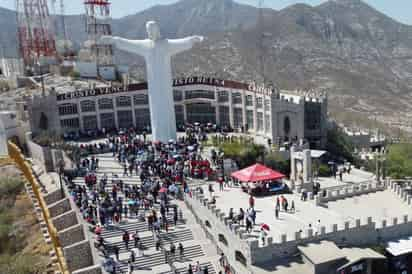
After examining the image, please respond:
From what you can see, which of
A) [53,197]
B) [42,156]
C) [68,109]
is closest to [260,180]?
[53,197]

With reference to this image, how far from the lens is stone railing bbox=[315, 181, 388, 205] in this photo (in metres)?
34.5

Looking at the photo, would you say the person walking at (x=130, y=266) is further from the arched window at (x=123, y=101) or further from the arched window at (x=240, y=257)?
the arched window at (x=123, y=101)

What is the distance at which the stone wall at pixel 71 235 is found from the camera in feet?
93.0

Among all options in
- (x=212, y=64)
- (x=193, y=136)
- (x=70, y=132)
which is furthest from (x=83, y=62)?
(x=212, y=64)

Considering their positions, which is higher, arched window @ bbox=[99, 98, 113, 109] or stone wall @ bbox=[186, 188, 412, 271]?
arched window @ bbox=[99, 98, 113, 109]

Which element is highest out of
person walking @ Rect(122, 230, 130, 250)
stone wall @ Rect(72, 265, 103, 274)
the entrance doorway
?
the entrance doorway

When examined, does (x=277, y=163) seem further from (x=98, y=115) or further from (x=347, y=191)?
(x=98, y=115)

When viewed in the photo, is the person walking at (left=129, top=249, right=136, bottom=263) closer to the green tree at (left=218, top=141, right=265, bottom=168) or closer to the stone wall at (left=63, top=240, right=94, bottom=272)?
the stone wall at (left=63, top=240, right=94, bottom=272)

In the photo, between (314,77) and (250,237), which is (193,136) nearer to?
(250,237)

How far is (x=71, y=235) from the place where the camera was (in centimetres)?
2841

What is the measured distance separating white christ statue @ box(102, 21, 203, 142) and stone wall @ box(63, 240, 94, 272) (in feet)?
73.4

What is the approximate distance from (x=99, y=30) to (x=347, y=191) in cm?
6464

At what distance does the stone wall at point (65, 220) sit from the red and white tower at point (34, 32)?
5368cm

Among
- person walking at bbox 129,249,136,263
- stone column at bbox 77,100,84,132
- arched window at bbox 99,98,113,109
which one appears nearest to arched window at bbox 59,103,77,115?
stone column at bbox 77,100,84,132
